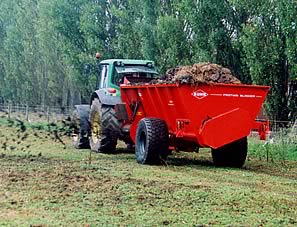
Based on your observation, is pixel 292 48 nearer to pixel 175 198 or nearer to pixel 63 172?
pixel 63 172

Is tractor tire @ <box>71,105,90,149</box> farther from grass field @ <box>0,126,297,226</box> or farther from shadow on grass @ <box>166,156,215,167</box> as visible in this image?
shadow on grass @ <box>166,156,215,167</box>

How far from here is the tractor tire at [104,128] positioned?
14.1 metres

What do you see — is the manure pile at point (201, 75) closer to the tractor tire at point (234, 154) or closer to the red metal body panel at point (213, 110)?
the red metal body panel at point (213, 110)

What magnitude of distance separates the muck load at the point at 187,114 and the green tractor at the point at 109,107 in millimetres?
32

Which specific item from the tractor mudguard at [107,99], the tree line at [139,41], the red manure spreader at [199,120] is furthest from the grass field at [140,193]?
the tree line at [139,41]

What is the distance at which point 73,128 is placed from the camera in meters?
16.0

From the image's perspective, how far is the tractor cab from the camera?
14.7 meters

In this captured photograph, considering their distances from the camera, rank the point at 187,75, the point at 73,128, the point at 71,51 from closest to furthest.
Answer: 1. the point at 187,75
2. the point at 73,128
3. the point at 71,51

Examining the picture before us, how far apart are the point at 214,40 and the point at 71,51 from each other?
12167 mm

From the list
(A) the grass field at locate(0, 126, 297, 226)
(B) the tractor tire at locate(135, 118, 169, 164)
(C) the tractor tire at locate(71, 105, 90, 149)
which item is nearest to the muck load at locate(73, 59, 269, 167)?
(B) the tractor tire at locate(135, 118, 169, 164)

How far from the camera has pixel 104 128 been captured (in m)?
14.2

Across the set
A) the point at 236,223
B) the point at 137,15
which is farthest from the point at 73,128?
the point at 137,15

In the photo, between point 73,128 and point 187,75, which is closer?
point 187,75

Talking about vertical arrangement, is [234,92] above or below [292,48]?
below
